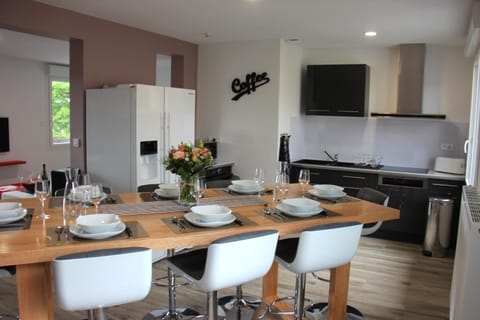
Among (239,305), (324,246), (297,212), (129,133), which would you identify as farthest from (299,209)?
(129,133)

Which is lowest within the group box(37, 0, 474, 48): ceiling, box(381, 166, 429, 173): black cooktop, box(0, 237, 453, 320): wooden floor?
box(0, 237, 453, 320): wooden floor

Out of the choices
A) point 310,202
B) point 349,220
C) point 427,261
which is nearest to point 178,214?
point 310,202

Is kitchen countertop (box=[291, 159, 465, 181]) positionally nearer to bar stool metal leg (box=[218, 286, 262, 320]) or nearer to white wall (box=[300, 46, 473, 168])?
white wall (box=[300, 46, 473, 168])

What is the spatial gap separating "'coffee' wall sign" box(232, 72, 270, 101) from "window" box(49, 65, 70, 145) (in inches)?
193

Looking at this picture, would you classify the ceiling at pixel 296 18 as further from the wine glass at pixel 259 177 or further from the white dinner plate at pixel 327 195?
the white dinner plate at pixel 327 195

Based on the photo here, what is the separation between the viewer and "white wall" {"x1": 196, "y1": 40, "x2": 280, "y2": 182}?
559 cm

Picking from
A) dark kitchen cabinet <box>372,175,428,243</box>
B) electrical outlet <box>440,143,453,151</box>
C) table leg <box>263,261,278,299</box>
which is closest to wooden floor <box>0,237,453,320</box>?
table leg <box>263,261,278,299</box>

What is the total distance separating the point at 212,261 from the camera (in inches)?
82.9

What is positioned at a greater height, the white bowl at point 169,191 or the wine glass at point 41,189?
the wine glass at point 41,189

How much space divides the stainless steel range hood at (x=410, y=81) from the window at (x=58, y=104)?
6651 millimetres

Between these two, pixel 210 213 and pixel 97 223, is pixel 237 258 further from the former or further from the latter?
pixel 97 223

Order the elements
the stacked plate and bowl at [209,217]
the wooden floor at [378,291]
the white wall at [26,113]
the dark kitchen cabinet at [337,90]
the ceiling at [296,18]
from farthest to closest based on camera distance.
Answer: the white wall at [26,113]
the dark kitchen cabinet at [337,90]
the ceiling at [296,18]
the wooden floor at [378,291]
the stacked plate and bowl at [209,217]

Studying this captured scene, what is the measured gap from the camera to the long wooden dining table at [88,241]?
6.29ft

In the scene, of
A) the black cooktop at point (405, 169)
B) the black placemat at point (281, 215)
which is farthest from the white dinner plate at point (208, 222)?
the black cooktop at point (405, 169)
